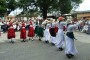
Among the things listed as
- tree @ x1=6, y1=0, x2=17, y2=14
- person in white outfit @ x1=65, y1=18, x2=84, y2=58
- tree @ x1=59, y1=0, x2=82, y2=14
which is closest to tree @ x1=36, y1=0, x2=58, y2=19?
tree @ x1=59, y1=0, x2=82, y2=14

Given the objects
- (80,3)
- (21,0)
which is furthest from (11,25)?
(80,3)

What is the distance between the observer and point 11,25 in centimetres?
2038

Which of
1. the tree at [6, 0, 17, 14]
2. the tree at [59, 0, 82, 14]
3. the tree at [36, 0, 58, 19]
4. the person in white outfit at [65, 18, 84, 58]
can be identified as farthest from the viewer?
the tree at [59, 0, 82, 14]

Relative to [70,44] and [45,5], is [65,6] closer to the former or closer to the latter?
[45,5]

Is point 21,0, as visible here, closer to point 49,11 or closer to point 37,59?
point 49,11

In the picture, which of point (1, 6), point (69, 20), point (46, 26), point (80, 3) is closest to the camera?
point (69, 20)

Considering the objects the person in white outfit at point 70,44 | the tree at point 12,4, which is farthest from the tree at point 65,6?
the person in white outfit at point 70,44

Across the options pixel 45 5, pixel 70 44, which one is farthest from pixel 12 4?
pixel 70 44

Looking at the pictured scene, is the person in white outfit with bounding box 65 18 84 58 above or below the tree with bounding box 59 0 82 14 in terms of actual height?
above

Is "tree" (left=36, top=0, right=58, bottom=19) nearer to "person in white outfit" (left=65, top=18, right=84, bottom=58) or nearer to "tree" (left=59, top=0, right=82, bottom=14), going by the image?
"tree" (left=59, top=0, right=82, bottom=14)

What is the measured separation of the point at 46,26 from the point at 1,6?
29.8 meters

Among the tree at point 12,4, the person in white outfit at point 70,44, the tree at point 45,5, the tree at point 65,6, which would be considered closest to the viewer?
the person in white outfit at point 70,44

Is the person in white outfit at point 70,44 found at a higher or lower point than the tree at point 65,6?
higher

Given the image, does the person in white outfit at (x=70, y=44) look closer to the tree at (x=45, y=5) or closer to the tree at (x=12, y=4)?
the tree at (x=45, y=5)
